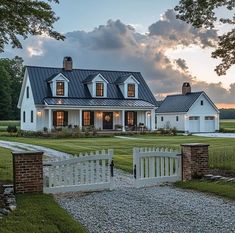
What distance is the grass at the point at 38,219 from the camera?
6.72 meters

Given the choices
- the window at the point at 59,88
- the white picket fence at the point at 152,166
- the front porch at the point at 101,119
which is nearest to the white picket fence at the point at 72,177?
the white picket fence at the point at 152,166

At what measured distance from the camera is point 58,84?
132ft

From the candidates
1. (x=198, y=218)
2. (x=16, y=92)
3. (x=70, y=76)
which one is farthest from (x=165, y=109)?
(x=198, y=218)

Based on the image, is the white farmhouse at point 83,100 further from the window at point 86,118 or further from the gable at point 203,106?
the gable at point 203,106

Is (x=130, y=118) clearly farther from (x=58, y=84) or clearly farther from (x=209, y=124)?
(x=209, y=124)

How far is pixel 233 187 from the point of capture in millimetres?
10430

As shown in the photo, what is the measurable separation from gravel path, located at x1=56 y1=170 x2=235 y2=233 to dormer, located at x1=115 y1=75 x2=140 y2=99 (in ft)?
107

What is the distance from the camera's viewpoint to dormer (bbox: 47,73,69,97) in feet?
131

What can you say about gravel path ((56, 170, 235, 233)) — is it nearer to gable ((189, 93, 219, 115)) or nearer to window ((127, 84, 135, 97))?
window ((127, 84, 135, 97))

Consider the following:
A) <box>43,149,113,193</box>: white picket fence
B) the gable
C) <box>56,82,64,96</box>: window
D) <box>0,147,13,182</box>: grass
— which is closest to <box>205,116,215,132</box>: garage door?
the gable

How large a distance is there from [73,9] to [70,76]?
26484 mm

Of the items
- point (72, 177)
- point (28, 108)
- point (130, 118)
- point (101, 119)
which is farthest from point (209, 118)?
point (72, 177)

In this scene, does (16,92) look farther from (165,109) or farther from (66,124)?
(66,124)

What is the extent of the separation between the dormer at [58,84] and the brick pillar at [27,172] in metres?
30.8
